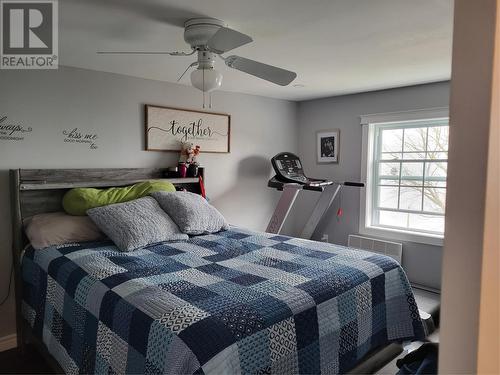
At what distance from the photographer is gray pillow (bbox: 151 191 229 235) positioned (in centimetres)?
269

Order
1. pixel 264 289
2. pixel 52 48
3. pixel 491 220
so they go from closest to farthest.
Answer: pixel 491 220 < pixel 264 289 < pixel 52 48

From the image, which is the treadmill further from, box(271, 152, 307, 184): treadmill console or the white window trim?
the white window trim

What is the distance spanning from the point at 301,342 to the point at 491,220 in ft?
3.63

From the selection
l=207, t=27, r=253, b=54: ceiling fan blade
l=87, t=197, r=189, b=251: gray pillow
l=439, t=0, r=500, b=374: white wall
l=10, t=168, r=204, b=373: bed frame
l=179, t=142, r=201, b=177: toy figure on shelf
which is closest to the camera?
l=439, t=0, r=500, b=374: white wall

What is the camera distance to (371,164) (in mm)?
4074

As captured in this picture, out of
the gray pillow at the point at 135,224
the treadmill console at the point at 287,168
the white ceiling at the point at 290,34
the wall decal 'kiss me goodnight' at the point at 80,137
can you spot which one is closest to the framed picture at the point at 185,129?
the white ceiling at the point at 290,34

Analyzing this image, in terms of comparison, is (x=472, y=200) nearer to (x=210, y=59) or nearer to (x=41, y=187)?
(x=210, y=59)

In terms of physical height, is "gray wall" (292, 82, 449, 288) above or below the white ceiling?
below

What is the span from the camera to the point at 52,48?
2.35 metres

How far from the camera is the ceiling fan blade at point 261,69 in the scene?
202 cm

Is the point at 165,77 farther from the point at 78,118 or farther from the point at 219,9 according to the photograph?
the point at 219,9

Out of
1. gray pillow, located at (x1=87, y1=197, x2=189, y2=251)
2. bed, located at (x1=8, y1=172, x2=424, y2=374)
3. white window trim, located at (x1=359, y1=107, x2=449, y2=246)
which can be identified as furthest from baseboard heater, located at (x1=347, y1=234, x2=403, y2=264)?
gray pillow, located at (x1=87, y1=197, x2=189, y2=251)

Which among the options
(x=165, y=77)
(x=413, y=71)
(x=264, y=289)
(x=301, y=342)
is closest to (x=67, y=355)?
(x=264, y=289)

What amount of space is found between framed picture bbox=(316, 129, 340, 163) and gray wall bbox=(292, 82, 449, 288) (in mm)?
56
